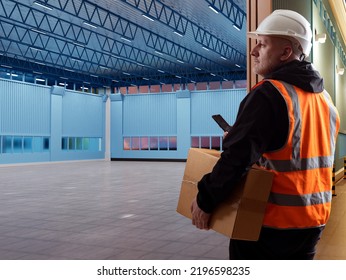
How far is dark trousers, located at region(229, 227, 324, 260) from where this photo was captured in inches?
74.5

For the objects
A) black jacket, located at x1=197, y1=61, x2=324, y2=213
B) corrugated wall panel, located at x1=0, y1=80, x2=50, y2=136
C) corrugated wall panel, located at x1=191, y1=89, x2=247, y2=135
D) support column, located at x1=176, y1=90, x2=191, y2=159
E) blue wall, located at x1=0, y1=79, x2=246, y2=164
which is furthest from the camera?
support column, located at x1=176, y1=90, x2=191, y2=159

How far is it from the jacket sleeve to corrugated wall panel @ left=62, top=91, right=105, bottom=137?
31.0 m

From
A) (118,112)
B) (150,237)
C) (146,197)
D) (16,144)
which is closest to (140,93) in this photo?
(118,112)

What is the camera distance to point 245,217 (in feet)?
6.07

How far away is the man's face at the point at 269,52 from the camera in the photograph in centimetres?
199

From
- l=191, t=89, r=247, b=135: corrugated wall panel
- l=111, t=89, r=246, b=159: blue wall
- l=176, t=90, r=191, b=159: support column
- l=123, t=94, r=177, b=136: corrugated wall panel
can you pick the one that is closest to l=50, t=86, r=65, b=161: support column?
l=111, t=89, r=246, b=159: blue wall

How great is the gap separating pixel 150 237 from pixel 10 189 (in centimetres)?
839

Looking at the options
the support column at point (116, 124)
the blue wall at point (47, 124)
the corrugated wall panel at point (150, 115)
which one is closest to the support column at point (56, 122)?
the blue wall at point (47, 124)

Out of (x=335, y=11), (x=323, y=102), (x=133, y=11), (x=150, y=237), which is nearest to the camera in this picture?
(x=323, y=102)

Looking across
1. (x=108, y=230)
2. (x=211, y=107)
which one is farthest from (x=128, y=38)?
(x=108, y=230)

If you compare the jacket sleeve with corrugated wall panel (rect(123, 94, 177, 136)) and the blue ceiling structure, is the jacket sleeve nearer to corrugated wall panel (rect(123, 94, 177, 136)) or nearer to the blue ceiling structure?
the blue ceiling structure

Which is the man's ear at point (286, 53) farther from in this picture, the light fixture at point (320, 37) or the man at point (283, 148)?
the light fixture at point (320, 37)

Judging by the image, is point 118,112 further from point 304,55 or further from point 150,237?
point 304,55

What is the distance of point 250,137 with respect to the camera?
1770mm
